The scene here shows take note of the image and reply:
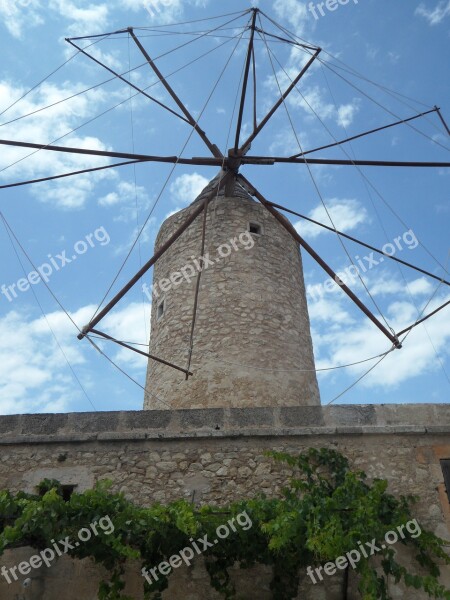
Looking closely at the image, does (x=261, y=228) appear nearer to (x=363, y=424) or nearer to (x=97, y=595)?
(x=363, y=424)

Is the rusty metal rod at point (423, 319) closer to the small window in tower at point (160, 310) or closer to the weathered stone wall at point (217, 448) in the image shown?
the weathered stone wall at point (217, 448)

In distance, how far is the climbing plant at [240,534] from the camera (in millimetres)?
3508

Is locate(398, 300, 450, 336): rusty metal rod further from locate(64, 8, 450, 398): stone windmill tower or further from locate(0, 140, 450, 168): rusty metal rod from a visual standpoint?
locate(0, 140, 450, 168): rusty metal rod

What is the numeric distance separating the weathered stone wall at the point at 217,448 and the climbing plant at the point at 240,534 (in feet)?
1.38

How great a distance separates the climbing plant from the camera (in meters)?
3.51

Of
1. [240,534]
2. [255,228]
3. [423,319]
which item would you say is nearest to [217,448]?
[240,534]

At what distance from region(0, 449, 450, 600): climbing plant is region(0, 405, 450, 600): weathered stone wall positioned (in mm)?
420

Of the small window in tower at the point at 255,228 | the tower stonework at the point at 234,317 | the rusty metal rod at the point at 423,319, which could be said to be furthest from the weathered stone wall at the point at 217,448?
the small window in tower at the point at 255,228

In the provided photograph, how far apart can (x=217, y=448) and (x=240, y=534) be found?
989 mm

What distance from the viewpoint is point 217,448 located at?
4.64 m

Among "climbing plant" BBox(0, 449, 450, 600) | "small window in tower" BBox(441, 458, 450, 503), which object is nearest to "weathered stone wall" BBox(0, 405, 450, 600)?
"small window in tower" BBox(441, 458, 450, 503)

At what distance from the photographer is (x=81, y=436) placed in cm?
470

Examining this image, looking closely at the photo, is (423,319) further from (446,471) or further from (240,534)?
(240,534)

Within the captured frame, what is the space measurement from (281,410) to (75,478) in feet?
6.15
